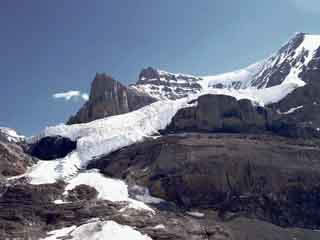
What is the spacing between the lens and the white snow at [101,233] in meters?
83.3

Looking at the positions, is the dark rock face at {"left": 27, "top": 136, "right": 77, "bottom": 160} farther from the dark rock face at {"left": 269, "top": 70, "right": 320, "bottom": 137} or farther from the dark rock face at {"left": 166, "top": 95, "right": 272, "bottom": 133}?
the dark rock face at {"left": 269, "top": 70, "right": 320, "bottom": 137}

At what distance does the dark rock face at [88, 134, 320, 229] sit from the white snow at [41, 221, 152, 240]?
31.6 m

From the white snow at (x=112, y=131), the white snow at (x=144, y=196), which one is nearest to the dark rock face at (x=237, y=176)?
the white snow at (x=144, y=196)

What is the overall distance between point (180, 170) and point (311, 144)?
39428 millimetres

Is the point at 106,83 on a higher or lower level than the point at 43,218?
higher

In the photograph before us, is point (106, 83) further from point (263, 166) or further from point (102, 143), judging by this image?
point (263, 166)

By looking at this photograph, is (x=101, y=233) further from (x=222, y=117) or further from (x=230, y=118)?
(x=230, y=118)

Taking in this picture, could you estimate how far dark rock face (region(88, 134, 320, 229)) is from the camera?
117650 mm

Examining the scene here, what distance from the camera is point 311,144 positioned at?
14000 centimetres

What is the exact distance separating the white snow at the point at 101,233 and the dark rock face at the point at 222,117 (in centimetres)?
7212

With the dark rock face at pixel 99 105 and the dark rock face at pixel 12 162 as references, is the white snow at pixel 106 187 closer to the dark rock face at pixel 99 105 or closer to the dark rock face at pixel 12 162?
the dark rock face at pixel 12 162

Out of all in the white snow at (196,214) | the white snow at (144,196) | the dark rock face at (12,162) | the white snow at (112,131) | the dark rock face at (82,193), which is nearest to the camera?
the dark rock face at (82,193)

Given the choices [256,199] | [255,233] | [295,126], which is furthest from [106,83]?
[255,233]

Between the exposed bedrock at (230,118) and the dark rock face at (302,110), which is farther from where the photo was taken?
the exposed bedrock at (230,118)
